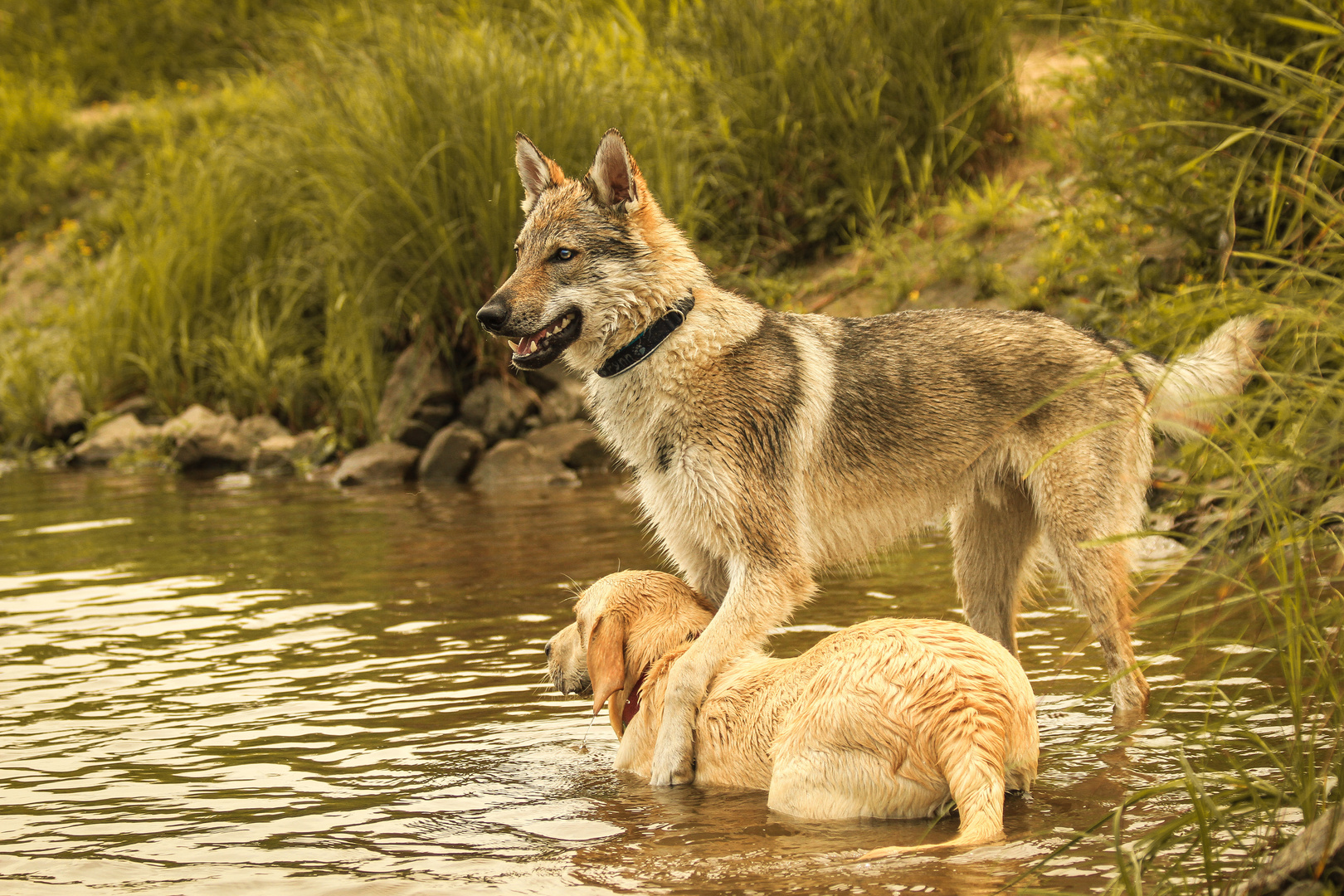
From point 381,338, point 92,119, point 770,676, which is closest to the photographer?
point 770,676

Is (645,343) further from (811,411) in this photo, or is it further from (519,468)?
(519,468)

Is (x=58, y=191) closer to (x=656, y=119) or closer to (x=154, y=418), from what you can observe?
(x=154, y=418)

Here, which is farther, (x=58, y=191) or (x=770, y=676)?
(x=58, y=191)

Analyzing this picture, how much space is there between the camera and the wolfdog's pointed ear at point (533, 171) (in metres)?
5.92

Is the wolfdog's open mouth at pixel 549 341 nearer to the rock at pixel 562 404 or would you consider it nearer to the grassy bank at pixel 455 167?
the grassy bank at pixel 455 167

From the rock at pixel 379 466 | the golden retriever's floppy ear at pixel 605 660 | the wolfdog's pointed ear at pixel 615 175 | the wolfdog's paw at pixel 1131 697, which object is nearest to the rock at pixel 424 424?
the rock at pixel 379 466

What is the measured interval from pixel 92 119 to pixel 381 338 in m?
15.7

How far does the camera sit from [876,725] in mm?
4012

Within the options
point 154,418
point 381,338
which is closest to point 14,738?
point 381,338

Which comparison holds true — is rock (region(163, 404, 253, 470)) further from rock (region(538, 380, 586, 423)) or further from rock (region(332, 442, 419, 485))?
rock (region(538, 380, 586, 423))

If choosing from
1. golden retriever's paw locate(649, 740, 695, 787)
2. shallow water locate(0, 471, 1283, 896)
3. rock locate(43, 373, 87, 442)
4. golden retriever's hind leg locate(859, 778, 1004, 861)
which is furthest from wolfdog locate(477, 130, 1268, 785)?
rock locate(43, 373, 87, 442)

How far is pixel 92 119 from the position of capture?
25.8 metres

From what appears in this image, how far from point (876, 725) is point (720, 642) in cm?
109

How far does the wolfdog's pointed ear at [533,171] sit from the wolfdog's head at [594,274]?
220 mm
